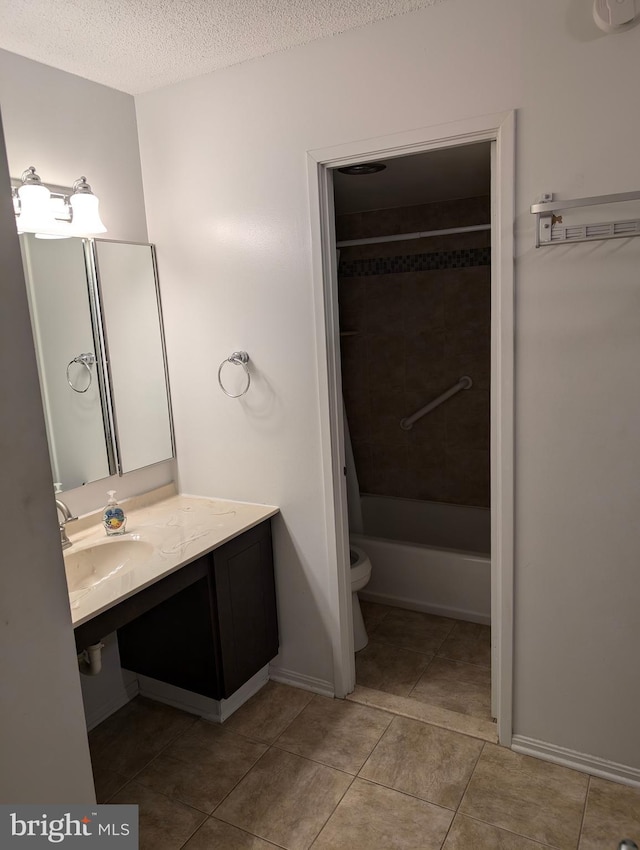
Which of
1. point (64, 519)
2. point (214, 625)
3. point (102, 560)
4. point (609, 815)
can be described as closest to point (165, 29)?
point (64, 519)

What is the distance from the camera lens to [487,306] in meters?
3.55

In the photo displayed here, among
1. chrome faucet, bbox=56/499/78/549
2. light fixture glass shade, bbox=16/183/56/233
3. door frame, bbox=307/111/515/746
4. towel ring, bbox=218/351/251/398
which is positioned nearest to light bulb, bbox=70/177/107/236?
light fixture glass shade, bbox=16/183/56/233

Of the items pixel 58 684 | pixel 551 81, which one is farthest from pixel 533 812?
pixel 551 81

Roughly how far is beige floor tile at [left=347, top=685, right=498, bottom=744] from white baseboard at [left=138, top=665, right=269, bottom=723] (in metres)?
0.41

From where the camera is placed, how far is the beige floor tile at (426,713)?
2312 millimetres

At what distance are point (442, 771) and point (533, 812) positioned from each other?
1.03 feet

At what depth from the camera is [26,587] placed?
1018mm

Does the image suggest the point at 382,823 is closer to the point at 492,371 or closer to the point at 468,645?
the point at 468,645

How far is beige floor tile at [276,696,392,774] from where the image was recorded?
7.30 ft

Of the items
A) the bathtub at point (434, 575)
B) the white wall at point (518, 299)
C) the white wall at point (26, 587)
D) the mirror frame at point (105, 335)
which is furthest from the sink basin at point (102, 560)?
the bathtub at point (434, 575)

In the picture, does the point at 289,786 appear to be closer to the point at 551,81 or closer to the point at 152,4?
the point at 551,81

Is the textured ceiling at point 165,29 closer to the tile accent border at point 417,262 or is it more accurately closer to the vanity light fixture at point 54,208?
the vanity light fixture at point 54,208

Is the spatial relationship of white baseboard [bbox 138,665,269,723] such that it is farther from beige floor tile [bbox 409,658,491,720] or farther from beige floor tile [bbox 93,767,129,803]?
beige floor tile [bbox 409,658,491,720]
